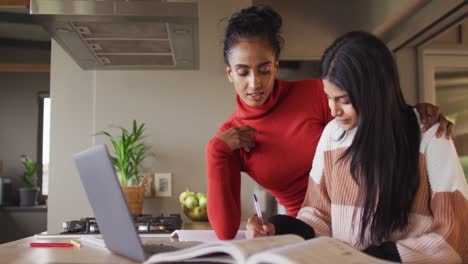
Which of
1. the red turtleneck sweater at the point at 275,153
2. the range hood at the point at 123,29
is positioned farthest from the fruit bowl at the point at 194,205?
the red turtleneck sweater at the point at 275,153

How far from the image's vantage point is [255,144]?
1.56 metres

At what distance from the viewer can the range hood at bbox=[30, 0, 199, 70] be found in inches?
73.3

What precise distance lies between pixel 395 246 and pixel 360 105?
0.97ft

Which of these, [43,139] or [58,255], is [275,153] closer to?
[58,255]

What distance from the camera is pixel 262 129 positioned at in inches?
62.0

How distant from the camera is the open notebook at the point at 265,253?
0.69 metres

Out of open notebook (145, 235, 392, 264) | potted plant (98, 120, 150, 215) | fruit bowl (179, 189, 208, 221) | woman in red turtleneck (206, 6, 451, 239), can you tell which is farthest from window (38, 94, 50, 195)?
open notebook (145, 235, 392, 264)

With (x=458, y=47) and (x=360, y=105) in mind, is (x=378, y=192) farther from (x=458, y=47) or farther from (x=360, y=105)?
(x=458, y=47)

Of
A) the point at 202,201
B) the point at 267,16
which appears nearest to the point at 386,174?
the point at 267,16

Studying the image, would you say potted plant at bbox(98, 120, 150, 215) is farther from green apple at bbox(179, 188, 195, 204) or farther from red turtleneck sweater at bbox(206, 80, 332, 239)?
red turtleneck sweater at bbox(206, 80, 332, 239)

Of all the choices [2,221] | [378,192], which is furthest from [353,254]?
[2,221]

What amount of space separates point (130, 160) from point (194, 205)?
0.47 m

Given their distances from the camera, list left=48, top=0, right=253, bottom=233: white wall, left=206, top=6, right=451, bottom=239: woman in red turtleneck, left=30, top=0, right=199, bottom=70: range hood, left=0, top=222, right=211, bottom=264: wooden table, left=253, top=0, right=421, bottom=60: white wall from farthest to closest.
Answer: left=253, top=0, right=421, bottom=60: white wall
left=48, top=0, right=253, bottom=233: white wall
left=30, top=0, right=199, bottom=70: range hood
left=206, top=6, right=451, bottom=239: woman in red turtleneck
left=0, top=222, right=211, bottom=264: wooden table

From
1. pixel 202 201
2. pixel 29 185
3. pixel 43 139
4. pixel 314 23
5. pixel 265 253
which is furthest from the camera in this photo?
pixel 43 139
